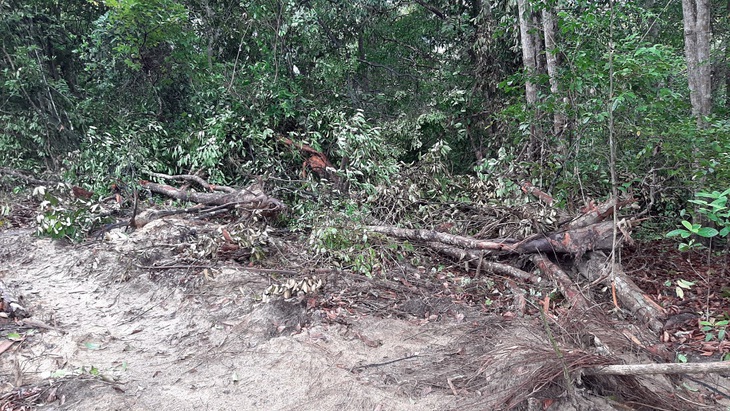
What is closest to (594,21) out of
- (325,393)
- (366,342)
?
(366,342)

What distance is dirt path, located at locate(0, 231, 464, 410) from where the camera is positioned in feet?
8.77

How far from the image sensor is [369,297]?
3982mm

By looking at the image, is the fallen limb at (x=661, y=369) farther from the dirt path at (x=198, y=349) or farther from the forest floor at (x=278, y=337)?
the dirt path at (x=198, y=349)

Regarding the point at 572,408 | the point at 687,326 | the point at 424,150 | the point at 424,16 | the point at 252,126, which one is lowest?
the point at 687,326

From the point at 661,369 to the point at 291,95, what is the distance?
252 inches

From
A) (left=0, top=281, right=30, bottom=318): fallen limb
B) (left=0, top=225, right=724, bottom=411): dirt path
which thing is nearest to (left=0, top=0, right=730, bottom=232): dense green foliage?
(left=0, top=225, right=724, bottom=411): dirt path

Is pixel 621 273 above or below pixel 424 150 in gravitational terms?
below

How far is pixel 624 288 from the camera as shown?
12.5ft

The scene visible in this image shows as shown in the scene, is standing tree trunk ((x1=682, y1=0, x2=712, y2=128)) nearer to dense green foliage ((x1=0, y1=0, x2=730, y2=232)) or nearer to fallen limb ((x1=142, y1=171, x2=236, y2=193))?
Result: dense green foliage ((x1=0, y1=0, x2=730, y2=232))

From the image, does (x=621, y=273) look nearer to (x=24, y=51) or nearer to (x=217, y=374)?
(x=217, y=374)

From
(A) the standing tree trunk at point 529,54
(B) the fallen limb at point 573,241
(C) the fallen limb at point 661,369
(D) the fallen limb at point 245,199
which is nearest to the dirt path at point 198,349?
(C) the fallen limb at point 661,369

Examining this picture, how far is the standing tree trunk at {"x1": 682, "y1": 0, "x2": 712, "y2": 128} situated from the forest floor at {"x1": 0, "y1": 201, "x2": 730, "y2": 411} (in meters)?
1.84

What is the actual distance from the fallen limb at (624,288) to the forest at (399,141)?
0.06 ft

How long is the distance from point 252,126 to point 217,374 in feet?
16.2
